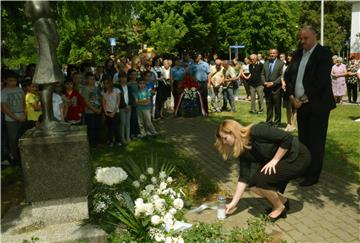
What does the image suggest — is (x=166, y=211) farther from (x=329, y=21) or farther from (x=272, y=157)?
(x=329, y=21)

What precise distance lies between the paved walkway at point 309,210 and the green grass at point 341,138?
42 centimetres

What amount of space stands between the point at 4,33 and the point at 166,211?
780 cm

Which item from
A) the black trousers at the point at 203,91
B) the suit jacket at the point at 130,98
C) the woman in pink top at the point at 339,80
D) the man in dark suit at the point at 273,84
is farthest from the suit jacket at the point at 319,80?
the woman in pink top at the point at 339,80

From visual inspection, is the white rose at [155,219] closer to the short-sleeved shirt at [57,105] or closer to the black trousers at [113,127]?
the short-sleeved shirt at [57,105]

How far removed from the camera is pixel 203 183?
6668 millimetres

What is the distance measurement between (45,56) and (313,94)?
3593mm

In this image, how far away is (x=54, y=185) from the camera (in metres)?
5.06

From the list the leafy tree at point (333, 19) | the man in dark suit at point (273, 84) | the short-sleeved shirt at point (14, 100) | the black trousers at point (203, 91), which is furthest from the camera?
the leafy tree at point (333, 19)

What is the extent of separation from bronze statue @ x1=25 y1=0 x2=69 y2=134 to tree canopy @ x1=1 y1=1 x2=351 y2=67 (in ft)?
12.6

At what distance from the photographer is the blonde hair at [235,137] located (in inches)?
186

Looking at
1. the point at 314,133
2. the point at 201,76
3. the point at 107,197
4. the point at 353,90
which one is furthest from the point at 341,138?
the point at 353,90

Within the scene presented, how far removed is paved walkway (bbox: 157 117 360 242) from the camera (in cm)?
479

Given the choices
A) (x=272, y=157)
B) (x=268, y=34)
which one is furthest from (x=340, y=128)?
(x=268, y=34)

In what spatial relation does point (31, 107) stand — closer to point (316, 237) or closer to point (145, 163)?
point (145, 163)
